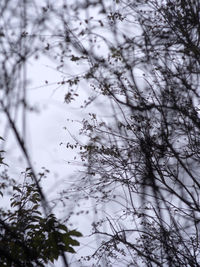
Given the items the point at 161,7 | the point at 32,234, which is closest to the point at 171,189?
the point at 32,234

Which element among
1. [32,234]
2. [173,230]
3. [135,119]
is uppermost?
[135,119]

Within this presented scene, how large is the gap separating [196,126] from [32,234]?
403cm

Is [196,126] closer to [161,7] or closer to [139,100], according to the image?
[139,100]

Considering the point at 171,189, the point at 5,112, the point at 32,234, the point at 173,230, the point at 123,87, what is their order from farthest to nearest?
the point at 123,87 < the point at 171,189 < the point at 173,230 < the point at 5,112 < the point at 32,234

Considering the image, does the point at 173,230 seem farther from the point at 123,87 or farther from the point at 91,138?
the point at 123,87

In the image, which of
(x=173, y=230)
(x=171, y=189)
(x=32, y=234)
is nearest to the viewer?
(x=32, y=234)

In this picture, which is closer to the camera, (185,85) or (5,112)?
(5,112)

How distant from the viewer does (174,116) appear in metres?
5.40

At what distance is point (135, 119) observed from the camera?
16.4 feet

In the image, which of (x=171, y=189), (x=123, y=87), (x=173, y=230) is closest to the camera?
(x=173, y=230)

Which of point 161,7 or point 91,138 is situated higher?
point 161,7

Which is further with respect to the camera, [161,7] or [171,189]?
[161,7]

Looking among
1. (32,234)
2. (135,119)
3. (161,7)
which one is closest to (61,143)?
(135,119)

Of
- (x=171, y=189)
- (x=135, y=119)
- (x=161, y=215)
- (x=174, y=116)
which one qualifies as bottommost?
(x=161, y=215)
